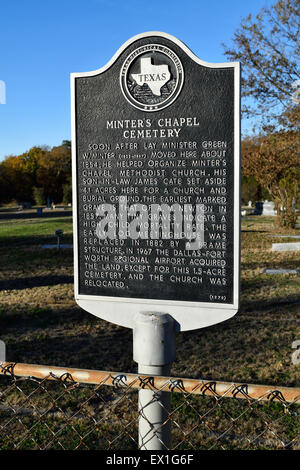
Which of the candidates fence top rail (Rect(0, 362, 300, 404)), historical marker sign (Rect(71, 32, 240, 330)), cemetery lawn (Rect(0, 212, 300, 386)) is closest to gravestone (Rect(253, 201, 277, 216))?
cemetery lawn (Rect(0, 212, 300, 386))

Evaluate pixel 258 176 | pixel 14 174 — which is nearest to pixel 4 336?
pixel 258 176

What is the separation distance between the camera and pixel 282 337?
20.7ft

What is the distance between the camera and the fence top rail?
2.30 meters

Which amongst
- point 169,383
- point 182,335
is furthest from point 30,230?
point 169,383

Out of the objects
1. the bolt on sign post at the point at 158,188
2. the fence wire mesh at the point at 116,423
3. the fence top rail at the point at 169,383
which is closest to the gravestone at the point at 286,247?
the fence wire mesh at the point at 116,423

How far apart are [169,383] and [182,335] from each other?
422 centimetres

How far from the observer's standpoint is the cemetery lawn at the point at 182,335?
532 cm

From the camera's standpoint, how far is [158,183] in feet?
11.1

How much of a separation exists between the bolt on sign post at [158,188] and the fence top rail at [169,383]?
589mm

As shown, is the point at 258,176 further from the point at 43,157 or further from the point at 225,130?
the point at 43,157

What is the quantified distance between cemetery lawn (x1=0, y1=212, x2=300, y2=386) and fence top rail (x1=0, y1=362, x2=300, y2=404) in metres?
2.65

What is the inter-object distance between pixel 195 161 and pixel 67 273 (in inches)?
336

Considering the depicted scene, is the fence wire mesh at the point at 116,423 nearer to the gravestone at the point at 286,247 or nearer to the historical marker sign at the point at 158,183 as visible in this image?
the historical marker sign at the point at 158,183

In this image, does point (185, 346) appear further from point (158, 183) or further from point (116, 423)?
point (158, 183)
